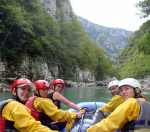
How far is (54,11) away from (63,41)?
10.4 metres

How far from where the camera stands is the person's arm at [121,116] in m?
3.36

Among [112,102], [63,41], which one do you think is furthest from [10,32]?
[112,102]

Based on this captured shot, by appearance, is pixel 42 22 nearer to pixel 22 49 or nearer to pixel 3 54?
pixel 22 49

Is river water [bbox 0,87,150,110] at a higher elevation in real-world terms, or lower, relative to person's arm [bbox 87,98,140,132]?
lower

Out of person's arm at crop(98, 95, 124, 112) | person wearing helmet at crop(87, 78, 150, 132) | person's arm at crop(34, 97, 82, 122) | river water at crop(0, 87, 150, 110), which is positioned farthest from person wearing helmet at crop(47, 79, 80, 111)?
river water at crop(0, 87, 150, 110)

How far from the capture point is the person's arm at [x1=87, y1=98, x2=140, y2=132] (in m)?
3.36

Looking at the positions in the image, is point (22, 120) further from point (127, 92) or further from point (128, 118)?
point (127, 92)

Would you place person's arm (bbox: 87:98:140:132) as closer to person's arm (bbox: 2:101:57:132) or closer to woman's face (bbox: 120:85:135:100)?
woman's face (bbox: 120:85:135:100)

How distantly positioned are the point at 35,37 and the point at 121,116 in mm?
39157

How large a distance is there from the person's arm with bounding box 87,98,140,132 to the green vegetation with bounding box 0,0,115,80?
29.1m

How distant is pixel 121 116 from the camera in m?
3.35

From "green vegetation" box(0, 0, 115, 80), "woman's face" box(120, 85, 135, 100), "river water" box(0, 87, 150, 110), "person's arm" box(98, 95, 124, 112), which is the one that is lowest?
"river water" box(0, 87, 150, 110)

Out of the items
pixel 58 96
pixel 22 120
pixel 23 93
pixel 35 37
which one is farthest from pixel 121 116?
pixel 35 37

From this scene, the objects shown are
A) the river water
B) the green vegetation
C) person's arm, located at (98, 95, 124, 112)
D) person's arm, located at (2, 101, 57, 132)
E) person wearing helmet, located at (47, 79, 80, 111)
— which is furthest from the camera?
the green vegetation
